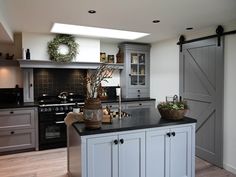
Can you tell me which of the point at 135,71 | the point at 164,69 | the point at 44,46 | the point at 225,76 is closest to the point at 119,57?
the point at 135,71

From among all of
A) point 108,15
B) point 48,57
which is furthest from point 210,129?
point 48,57

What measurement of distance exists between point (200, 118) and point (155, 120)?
63.4 inches

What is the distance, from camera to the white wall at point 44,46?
4.27 metres

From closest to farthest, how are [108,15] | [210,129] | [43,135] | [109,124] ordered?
[109,124]
[108,15]
[210,129]
[43,135]

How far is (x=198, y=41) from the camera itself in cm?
387

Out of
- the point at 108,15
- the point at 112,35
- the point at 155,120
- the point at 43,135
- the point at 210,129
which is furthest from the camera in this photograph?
the point at 112,35

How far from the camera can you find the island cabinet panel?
2.52m

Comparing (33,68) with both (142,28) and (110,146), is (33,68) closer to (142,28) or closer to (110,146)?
(142,28)

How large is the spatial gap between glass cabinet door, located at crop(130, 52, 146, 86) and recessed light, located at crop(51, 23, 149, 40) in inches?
27.7

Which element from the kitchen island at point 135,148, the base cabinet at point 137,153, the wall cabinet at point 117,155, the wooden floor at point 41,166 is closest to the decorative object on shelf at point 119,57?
the wooden floor at point 41,166

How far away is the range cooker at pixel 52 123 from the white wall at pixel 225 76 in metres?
2.06

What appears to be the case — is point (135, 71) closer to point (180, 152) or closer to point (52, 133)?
point (52, 133)

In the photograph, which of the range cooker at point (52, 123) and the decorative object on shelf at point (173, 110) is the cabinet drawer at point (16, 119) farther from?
the decorative object on shelf at point (173, 110)

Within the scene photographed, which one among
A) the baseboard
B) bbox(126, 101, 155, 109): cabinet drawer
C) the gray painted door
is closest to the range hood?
bbox(126, 101, 155, 109): cabinet drawer
